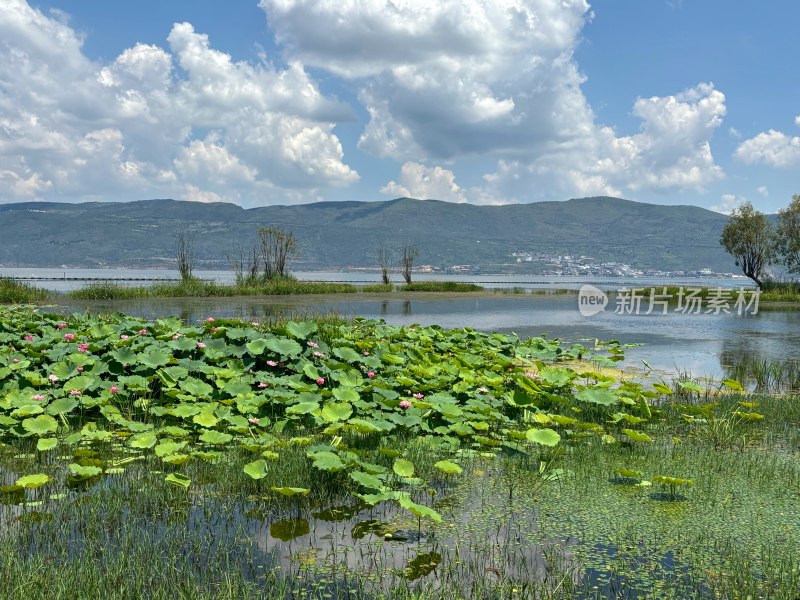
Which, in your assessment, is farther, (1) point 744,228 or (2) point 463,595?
(1) point 744,228

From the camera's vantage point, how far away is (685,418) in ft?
21.2

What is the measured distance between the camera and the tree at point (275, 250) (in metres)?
37.5

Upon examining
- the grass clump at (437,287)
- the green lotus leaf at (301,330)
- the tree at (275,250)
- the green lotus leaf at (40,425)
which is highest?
the tree at (275,250)

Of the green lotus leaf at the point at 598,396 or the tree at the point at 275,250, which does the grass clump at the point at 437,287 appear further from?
the green lotus leaf at the point at 598,396

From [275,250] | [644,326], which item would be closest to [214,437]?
[644,326]

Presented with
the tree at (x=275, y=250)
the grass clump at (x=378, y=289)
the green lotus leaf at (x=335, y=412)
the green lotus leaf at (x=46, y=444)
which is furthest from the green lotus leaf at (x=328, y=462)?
the grass clump at (x=378, y=289)

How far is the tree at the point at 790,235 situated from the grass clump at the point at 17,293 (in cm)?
4397

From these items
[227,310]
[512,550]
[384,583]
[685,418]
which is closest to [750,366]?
[685,418]

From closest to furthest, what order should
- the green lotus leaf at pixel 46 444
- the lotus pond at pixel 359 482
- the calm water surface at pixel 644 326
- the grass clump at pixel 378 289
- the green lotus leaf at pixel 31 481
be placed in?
the lotus pond at pixel 359 482
the green lotus leaf at pixel 31 481
the green lotus leaf at pixel 46 444
the calm water surface at pixel 644 326
the grass clump at pixel 378 289

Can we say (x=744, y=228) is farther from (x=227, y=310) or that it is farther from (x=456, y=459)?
(x=456, y=459)

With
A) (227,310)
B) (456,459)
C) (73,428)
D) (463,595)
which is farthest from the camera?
(227,310)

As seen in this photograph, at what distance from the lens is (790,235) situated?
4075 centimetres

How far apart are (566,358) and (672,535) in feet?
25.5

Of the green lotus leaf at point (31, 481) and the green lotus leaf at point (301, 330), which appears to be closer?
the green lotus leaf at point (31, 481)
